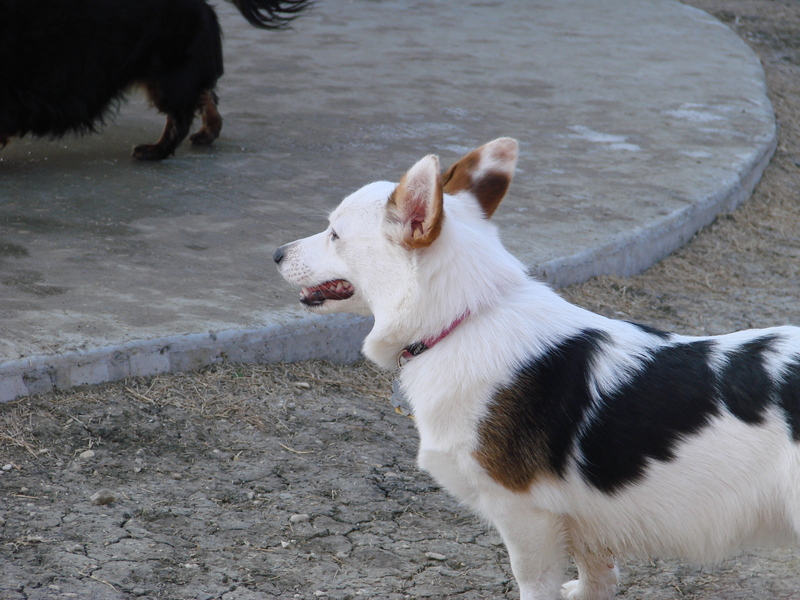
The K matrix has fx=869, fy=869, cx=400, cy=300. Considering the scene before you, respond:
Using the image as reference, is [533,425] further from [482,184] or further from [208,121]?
[208,121]

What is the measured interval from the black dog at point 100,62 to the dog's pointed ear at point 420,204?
365 centimetres

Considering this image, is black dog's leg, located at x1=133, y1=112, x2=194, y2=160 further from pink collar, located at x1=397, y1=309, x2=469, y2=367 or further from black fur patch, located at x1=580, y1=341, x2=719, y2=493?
black fur patch, located at x1=580, y1=341, x2=719, y2=493

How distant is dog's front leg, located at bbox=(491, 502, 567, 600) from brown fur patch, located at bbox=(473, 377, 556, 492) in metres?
0.09

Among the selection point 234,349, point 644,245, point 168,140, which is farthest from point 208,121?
point 644,245

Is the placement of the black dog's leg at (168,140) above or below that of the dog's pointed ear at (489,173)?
below

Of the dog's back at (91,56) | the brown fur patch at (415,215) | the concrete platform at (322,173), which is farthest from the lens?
the dog's back at (91,56)

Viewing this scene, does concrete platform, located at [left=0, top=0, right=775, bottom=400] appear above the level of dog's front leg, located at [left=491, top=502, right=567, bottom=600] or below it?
below

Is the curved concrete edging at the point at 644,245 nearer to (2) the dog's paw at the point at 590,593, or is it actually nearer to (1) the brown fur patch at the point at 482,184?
(1) the brown fur patch at the point at 482,184

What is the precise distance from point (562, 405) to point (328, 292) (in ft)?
2.51

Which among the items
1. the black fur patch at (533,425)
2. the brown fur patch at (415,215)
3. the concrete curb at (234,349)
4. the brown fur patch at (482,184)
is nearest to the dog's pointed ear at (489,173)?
the brown fur patch at (482,184)

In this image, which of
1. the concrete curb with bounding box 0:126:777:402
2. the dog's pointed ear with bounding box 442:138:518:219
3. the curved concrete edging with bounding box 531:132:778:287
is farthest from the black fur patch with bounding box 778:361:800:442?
the curved concrete edging with bounding box 531:132:778:287

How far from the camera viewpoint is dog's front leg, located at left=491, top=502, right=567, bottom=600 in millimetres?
2270

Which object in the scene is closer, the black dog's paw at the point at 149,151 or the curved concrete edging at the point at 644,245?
the curved concrete edging at the point at 644,245

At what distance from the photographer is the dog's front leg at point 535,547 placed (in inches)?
89.4
